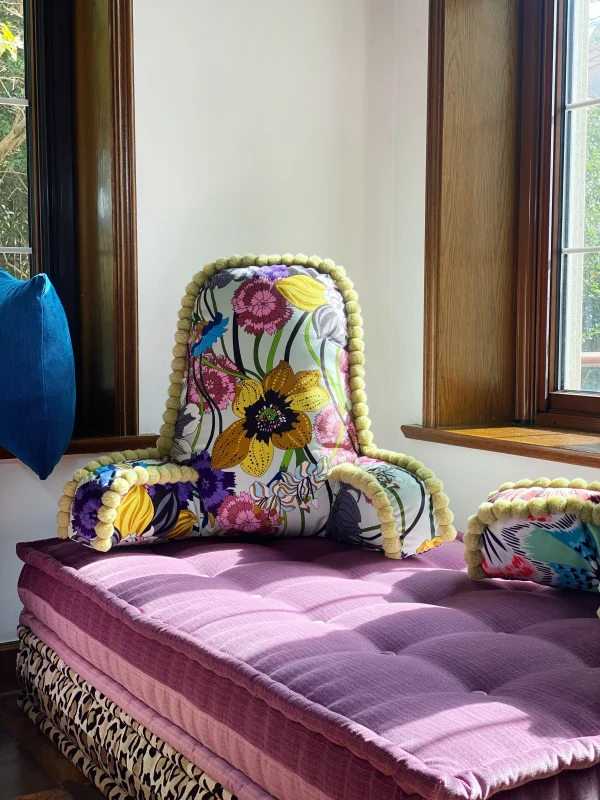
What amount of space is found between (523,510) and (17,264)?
150 cm

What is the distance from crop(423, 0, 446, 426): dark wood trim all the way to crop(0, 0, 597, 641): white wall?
58mm

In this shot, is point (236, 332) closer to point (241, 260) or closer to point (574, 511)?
point (241, 260)

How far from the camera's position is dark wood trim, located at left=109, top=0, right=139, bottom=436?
7.33 feet

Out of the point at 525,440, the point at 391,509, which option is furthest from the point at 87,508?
the point at 525,440

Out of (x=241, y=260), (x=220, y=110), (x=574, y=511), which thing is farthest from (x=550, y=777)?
(x=220, y=110)

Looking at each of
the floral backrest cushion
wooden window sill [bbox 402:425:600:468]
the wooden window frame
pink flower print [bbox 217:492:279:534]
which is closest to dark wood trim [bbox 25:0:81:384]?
the wooden window frame

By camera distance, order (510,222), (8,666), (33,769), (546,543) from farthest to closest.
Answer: (510,222) < (8,666) < (33,769) < (546,543)

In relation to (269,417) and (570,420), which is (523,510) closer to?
(269,417)

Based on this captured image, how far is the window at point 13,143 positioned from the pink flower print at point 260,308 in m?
0.70

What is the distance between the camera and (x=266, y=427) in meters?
1.98

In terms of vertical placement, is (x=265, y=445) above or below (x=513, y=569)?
above

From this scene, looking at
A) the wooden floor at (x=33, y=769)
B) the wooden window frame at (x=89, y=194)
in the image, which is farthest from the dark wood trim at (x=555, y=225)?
the wooden floor at (x=33, y=769)

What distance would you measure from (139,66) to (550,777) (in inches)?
77.4

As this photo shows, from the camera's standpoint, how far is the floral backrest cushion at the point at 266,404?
1956 millimetres
